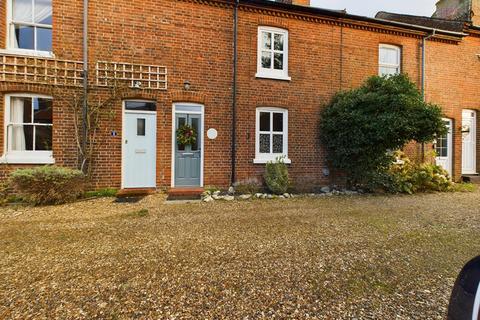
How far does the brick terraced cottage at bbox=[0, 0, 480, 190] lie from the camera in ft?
23.2

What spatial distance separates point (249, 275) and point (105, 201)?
5.32 metres

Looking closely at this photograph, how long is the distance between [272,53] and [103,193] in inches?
282

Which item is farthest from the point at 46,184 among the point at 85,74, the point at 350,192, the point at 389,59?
the point at 389,59

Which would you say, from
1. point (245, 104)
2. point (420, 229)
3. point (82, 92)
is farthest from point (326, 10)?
point (82, 92)

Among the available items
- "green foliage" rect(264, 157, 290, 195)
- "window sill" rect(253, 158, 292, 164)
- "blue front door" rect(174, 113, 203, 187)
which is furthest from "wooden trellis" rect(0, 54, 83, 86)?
"green foliage" rect(264, 157, 290, 195)

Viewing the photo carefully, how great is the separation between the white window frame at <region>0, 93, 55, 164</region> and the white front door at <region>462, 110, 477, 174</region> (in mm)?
16329

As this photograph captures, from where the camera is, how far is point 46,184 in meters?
6.08

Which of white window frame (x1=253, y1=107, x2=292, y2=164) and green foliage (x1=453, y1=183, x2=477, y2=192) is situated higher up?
white window frame (x1=253, y1=107, x2=292, y2=164)

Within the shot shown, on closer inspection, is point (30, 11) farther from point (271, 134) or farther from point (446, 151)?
point (446, 151)

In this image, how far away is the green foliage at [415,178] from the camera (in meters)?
8.27

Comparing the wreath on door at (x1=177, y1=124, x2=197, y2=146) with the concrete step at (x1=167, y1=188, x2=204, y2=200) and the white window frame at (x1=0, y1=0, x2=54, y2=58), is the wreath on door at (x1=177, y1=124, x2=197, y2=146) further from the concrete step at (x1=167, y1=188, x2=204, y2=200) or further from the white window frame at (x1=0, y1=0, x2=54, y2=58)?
the white window frame at (x1=0, y1=0, x2=54, y2=58)

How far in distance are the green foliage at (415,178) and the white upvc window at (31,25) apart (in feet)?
37.3

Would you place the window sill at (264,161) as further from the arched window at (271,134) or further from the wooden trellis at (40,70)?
the wooden trellis at (40,70)

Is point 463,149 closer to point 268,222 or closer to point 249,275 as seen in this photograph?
point 268,222
